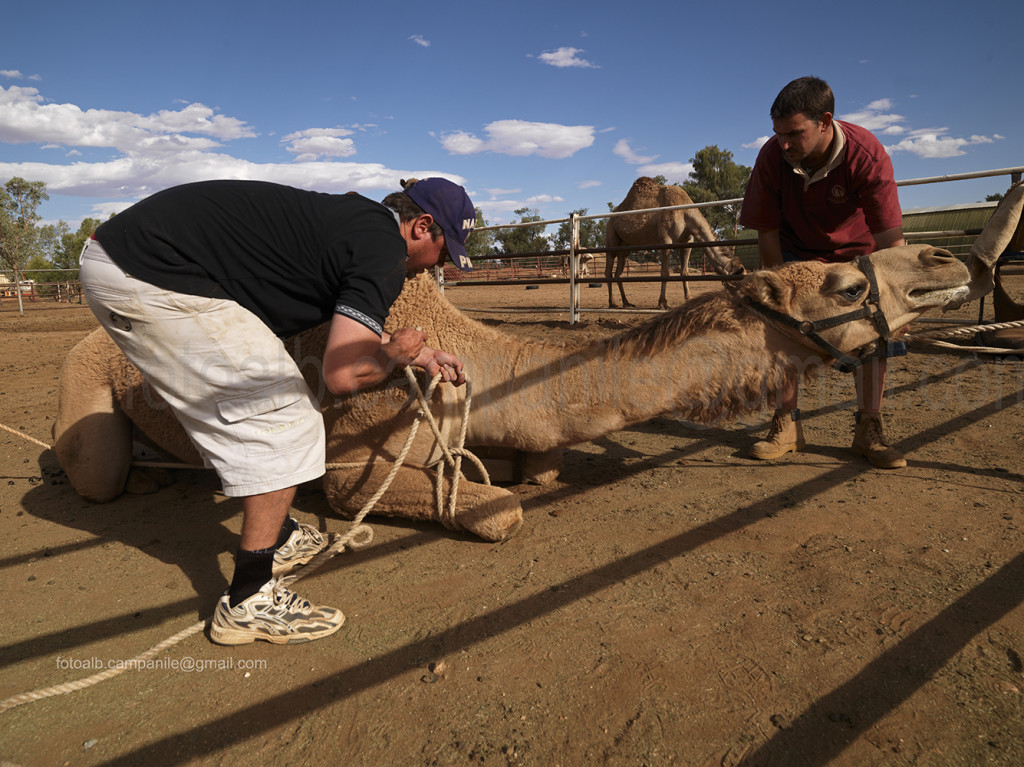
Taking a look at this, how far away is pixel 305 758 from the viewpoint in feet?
5.49

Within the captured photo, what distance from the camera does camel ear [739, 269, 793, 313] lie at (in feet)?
9.11

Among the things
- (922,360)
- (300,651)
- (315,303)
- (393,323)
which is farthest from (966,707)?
(922,360)

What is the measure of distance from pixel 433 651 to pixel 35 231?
261 feet

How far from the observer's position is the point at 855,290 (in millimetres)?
2816

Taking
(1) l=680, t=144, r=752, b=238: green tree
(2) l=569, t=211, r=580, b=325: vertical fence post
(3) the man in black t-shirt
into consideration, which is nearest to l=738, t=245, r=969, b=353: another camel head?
(3) the man in black t-shirt

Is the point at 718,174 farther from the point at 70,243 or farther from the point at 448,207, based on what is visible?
the point at 70,243

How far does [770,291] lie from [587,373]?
0.98 meters

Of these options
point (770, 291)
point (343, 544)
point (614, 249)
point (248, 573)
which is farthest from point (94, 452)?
point (614, 249)

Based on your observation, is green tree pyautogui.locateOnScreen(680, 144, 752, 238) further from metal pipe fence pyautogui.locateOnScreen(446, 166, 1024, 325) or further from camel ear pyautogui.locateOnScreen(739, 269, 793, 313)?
camel ear pyautogui.locateOnScreen(739, 269, 793, 313)

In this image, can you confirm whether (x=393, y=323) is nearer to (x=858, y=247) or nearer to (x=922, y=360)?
(x=858, y=247)

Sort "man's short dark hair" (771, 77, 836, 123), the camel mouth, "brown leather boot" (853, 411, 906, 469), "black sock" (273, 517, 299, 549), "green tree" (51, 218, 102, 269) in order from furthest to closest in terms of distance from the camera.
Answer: "green tree" (51, 218, 102, 269)
"brown leather boot" (853, 411, 906, 469)
"man's short dark hair" (771, 77, 836, 123)
the camel mouth
"black sock" (273, 517, 299, 549)

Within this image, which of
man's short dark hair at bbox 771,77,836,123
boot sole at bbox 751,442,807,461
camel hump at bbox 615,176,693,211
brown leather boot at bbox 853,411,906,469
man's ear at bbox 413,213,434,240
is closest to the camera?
man's ear at bbox 413,213,434,240

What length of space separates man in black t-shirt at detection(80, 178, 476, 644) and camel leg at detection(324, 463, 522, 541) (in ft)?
2.51

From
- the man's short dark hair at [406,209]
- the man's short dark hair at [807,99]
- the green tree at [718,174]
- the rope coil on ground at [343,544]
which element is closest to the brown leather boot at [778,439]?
the man's short dark hair at [807,99]
